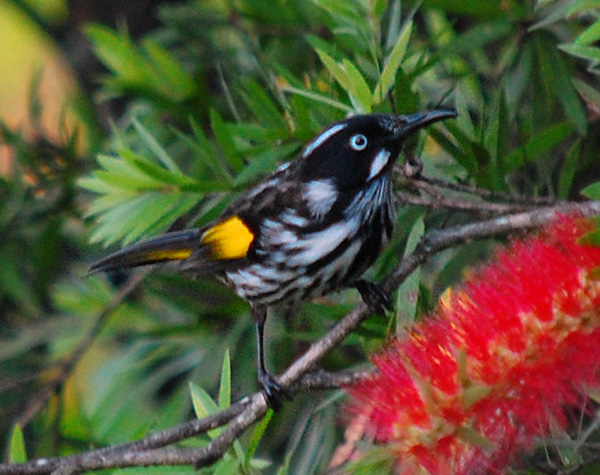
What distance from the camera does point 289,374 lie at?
6.43 feet

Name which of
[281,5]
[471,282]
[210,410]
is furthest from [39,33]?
[471,282]

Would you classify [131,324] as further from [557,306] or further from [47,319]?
[557,306]

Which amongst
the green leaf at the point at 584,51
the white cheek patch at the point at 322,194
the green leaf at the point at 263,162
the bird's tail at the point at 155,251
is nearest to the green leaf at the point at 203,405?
the green leaf at the point at 263,162

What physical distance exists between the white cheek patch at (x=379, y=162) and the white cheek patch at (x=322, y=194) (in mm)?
102

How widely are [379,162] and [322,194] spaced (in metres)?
0.18

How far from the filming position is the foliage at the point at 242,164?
2.19 m

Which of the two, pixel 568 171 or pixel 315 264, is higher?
pixel 568 171

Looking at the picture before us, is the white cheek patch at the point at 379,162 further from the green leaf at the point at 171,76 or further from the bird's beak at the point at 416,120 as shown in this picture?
the green leaf at the point at 171,76

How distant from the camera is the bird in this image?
91.8 inches

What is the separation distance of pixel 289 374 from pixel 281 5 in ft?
4.32

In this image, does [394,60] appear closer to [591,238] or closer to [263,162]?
[263,162]

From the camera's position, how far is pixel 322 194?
2498mm

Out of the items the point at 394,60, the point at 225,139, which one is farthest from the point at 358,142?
the point at 394,60

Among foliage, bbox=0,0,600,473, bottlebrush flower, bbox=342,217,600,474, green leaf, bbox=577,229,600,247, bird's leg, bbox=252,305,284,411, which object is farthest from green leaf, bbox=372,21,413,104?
bird's leg, bbox=252,305,284,411
